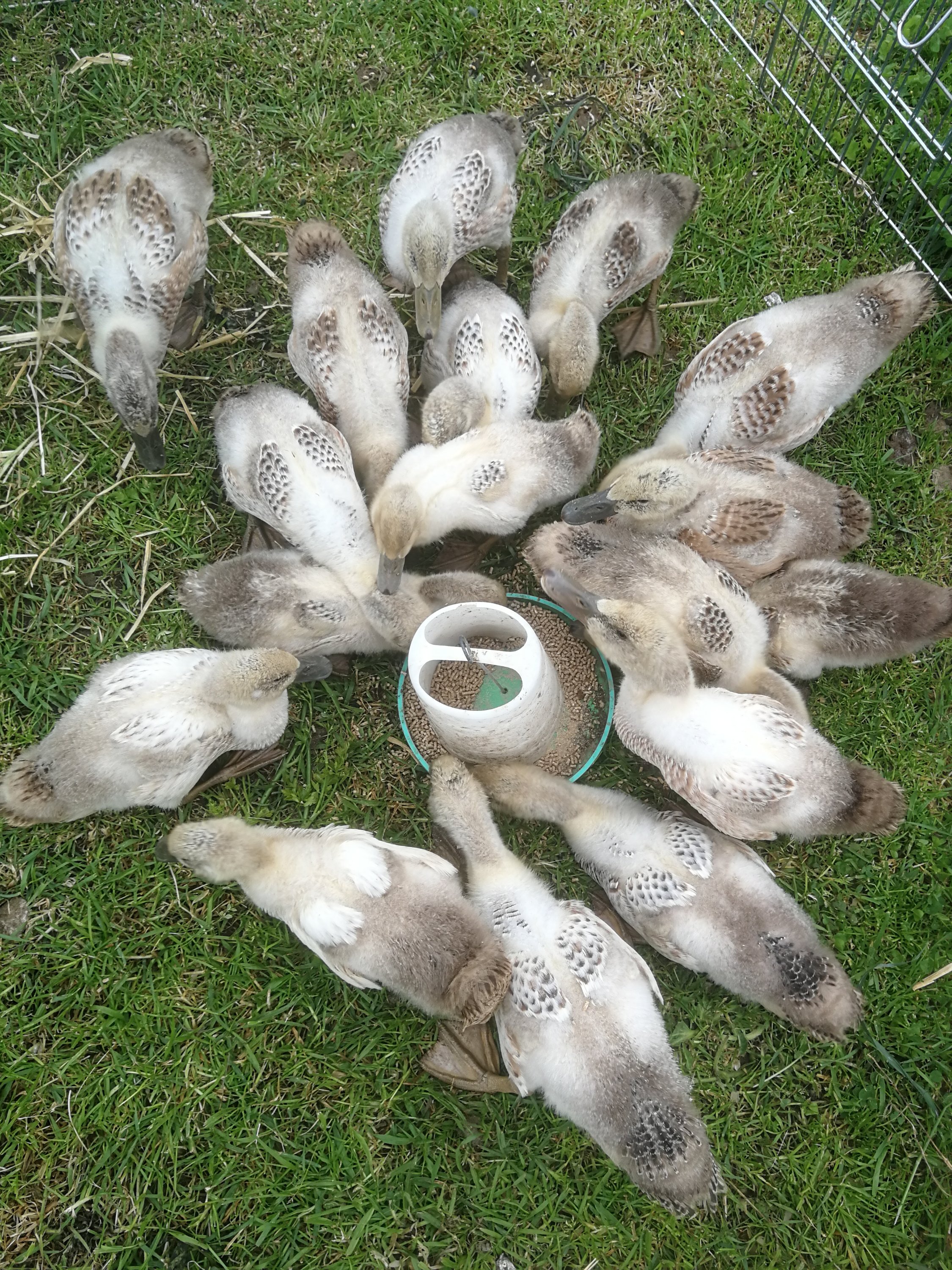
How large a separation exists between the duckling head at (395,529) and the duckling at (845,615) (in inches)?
57.5

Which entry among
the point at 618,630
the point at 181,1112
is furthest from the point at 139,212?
the point at 181,1112

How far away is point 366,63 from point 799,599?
142 inches

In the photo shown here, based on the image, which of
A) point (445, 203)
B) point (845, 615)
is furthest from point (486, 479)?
point (845, 615)

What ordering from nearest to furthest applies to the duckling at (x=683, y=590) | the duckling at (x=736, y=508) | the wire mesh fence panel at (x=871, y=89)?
the duckling at (x=683, y=590) < the duckling at (x=736, y=508) < the wire mesh fence panel at (x=871, y=89)

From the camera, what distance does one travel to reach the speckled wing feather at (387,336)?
3.87 meters

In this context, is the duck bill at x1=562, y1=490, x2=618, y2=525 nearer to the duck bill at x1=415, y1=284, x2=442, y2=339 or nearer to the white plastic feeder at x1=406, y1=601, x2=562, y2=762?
the white plastic feeder at x1=406, y1=601, x2=562, y2=762

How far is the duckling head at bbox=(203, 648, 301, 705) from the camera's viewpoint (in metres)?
3.40

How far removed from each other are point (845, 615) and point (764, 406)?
37.7 inches

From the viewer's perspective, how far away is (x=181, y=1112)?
11.8ft

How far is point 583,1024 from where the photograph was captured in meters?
3.14

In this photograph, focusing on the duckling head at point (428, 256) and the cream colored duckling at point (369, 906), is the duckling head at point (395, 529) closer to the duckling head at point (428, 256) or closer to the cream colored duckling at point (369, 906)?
the duckling head at point (428, 256)

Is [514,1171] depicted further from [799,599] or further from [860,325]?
[860,325]

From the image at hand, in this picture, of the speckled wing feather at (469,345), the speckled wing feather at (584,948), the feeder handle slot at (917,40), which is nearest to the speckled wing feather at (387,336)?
the speckled wing feather at (469,345)

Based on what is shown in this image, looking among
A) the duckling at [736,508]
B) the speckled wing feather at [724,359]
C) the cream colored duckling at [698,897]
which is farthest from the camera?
the speckled wing feather at [724,359]
